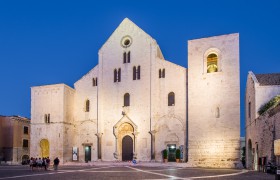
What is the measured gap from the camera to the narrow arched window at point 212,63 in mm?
34031

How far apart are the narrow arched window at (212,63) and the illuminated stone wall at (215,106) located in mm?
508

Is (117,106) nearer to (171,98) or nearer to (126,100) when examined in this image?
(126,100)

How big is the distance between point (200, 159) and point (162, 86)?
8574mm

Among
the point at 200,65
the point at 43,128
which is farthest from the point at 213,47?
the point at 43,128

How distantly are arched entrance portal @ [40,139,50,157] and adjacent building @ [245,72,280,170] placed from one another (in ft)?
76.9

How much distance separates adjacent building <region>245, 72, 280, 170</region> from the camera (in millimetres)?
19331

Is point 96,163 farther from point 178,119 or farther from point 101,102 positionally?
point 178,119

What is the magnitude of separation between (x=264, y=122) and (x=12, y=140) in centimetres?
3775

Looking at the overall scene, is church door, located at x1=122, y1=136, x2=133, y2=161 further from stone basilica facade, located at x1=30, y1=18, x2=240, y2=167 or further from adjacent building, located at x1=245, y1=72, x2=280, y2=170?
adjacent building, located at x1=245, y1=72, x2=280, y2=170

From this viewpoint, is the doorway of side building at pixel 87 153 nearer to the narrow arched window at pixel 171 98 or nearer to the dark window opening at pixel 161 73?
the narrow arched window at pixel 171 98

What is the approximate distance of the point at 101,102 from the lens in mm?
38406

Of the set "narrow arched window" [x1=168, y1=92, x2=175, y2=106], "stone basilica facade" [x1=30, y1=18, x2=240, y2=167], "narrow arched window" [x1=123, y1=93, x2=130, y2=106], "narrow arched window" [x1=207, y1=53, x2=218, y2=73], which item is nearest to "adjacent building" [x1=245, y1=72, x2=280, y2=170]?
"stone basilica facade" [x1=30, y1=18, x2=240, y2=167]

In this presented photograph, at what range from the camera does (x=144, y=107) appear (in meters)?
36.3

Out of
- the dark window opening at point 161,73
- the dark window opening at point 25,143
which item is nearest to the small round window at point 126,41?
the dark window opening at point 161,73
